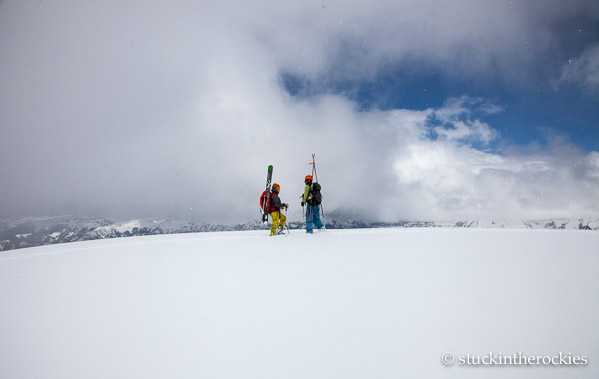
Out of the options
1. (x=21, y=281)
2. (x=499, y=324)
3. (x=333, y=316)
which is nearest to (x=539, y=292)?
(x=499, y=324)

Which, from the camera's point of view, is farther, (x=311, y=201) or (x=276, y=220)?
(x=311, y=201)

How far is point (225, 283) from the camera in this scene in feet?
17.8

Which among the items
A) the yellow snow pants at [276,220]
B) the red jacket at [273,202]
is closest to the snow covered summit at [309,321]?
the yellow snow pants at [276,220]

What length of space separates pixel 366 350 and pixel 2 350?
13.8 feet

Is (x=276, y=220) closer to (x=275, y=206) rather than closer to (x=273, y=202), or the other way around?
(x=275, y=206)

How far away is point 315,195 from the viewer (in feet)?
54.4

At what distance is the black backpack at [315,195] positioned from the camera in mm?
16500

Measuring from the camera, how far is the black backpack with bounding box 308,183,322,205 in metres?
16.5

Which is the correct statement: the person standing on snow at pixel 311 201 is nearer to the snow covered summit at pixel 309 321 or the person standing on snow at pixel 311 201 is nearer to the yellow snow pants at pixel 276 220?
the yellow snow pants at pixel 276 220

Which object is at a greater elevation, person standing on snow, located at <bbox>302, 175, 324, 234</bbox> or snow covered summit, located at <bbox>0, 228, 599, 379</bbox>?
person standing on snow, located at <bbox>302, 175, 324, 234</bbox>

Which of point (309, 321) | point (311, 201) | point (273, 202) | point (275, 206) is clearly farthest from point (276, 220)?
point (309, 321)

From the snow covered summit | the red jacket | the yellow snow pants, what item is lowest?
the snow covered summit

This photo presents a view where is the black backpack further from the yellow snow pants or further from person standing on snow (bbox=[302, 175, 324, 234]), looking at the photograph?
the yellow snow pants

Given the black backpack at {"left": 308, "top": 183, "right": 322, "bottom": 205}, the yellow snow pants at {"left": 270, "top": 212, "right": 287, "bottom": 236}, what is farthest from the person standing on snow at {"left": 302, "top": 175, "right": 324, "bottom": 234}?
the yellow snow pants at {"left": 270, "top": 212, "right": 287, "bottom": 236}
